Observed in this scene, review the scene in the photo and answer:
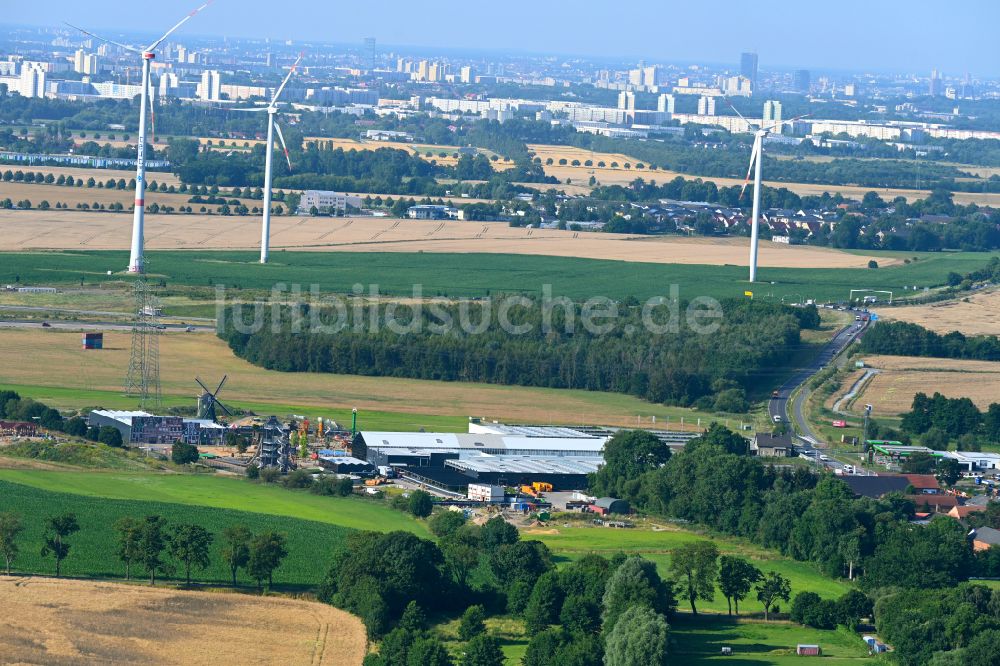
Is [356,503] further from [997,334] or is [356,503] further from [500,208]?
[500,208]

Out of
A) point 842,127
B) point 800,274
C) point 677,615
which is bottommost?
point 677,615

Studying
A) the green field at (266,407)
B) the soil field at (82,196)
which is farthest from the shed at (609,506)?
the soil field at (82,196)

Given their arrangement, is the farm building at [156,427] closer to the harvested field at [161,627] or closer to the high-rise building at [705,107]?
the harvested field at [161,627]

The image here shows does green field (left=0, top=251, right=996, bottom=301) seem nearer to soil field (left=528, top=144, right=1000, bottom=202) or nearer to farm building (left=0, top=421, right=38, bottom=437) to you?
farm building (left=0, top=421, right=38, bottom=437)

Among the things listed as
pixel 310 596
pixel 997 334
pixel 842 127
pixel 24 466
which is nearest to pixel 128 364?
pixel 24 466

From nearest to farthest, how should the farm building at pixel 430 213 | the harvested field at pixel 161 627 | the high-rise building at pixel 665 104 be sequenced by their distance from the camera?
the harvested field at pixel 161 627 < the farm building at pixel 430 213 < the high-rise building at pixel 665 104

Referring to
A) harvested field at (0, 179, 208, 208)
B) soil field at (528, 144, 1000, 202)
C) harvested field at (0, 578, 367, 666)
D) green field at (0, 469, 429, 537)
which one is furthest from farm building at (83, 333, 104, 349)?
soil field at (528, 144, 1000, 202)

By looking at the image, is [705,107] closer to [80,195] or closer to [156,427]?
[80,195]
